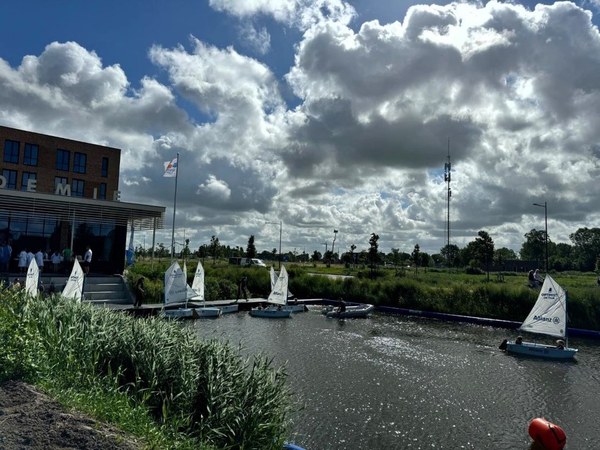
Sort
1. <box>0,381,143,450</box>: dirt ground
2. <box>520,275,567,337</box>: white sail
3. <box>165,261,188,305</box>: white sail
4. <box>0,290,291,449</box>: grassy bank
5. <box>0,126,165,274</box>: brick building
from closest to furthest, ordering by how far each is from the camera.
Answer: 1. <box>0,381,143,450</box>: dirt ground
2. <box>0,290,291,449</box>: grassy bank
3. <box>520,275,567,337</box>: white sail
4. <box>165,261,188,305</box>: white sail
5. <box>0,126,165,274</box>: brick building

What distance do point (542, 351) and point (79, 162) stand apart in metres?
47.9

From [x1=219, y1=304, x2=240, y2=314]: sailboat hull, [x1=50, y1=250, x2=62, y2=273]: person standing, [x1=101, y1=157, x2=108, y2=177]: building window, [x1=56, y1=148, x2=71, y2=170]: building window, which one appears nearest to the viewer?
[x1=50, y1=250, x2=62, y2=273]: person standing

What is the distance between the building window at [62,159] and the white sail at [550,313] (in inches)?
1837

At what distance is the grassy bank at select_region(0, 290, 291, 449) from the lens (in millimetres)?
7582

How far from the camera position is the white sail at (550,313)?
74.9 feet

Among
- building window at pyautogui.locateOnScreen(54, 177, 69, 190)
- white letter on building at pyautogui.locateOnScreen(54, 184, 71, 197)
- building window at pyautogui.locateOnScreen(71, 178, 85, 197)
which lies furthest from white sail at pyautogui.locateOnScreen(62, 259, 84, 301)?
building window at pyautogui.locateOnScreen(71, 178, 85, 197)

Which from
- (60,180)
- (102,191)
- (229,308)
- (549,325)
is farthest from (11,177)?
(549,325)

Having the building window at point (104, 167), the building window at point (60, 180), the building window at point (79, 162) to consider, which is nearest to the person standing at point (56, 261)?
the building window at point (60, 180)

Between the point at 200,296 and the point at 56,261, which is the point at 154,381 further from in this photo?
the point at 56,261

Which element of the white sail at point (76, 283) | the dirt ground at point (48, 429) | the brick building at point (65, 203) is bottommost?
the dirt ground at point (48, 429)

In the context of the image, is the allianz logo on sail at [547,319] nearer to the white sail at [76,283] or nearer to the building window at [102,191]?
the white sail at [76,283]

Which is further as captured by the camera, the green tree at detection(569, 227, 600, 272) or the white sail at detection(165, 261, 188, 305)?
the green tree at detection(569, 227, 600, 272)

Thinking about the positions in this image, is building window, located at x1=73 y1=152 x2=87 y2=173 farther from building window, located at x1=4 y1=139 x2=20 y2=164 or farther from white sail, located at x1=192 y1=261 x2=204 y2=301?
white sail, located at x1=192 y1=261 x2=204 y2=301

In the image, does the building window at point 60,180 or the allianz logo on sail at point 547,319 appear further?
the building window at point 60,180
